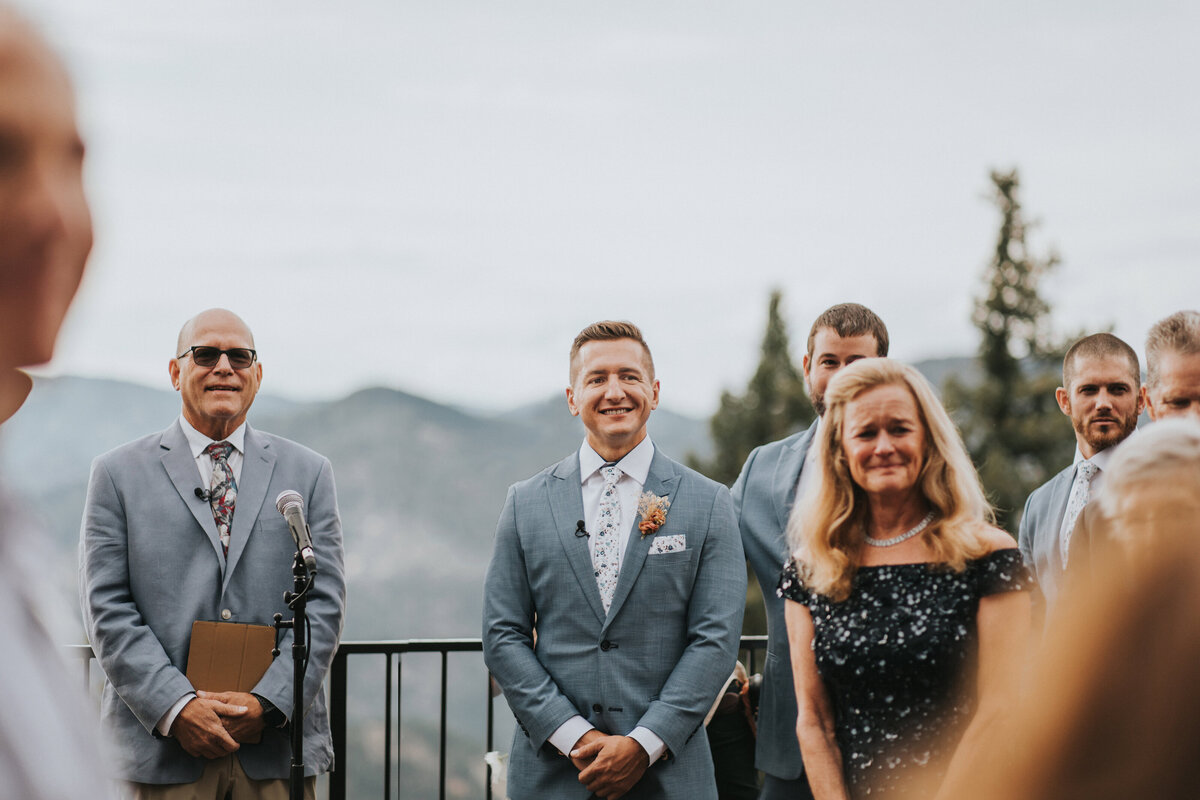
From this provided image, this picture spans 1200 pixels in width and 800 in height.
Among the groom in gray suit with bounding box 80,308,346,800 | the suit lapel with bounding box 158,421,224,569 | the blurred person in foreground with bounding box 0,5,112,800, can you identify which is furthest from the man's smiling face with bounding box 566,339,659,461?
the blurred person in foreground with bounding box 0,5,112,800

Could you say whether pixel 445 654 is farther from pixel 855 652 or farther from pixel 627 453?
pixel 855 652

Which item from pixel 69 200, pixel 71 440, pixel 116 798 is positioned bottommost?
pixel 116 798

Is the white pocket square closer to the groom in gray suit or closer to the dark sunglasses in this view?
the groom in gray suit

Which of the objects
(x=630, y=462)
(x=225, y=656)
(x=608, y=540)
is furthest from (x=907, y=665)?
(x=225, y=656)

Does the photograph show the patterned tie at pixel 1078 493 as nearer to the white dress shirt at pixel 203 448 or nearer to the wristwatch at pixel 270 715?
the wristwatch at pixel 270 715

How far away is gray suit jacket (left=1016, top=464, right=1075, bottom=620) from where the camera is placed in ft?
11.8

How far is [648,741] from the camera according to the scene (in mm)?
3061

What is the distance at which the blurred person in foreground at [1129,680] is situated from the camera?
102cm

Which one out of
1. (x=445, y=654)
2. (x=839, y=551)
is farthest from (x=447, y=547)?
A: (x=839, y=551)

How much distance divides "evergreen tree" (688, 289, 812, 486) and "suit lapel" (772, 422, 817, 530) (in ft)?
52.5

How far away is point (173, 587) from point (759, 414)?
1722cm

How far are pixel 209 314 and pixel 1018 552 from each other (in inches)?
111

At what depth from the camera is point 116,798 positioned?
0.43 meters

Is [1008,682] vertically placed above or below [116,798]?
below
